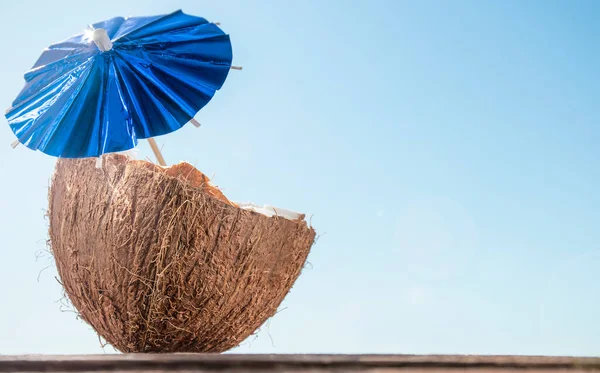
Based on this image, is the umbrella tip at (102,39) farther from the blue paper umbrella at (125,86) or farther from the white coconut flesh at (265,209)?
the white coconut flesh at (265,209)

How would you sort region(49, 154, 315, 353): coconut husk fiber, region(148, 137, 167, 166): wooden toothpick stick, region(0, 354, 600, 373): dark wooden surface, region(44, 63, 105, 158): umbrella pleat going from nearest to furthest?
region(0, 354, 600, 373): dark wooden surface, region(49, 154, 315, 353): coconut husk fiber, region(44, 63, 105, 158): umbrella pleat, region(148, 137, 167, 166): wooden toothpick stick

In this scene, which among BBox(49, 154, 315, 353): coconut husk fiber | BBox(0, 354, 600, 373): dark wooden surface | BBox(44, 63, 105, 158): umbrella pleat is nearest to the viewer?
BBox(0, 354, 600, 373): dark wooden surface

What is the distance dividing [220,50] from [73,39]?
2.76 feet

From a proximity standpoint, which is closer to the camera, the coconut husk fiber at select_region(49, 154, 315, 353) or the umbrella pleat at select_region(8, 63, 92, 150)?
the coconut husk fiber at select_region(49, 154, 315, 353)

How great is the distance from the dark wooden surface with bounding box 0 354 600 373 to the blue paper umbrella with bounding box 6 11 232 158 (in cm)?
154

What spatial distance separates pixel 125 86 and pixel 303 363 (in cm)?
201

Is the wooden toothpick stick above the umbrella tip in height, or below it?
below

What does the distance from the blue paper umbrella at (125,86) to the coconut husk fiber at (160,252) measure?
0.47ft

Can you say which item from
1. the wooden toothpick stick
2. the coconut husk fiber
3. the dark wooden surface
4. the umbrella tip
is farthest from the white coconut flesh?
the dark wooden surface

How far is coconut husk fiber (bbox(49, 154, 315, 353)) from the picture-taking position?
93.4 inches

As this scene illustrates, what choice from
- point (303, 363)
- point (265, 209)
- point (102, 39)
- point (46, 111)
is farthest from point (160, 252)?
point (303, 363)

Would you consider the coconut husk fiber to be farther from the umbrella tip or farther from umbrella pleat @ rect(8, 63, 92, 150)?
the umbrella tip

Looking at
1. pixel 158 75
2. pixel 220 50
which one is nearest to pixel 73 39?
pixel 158 75

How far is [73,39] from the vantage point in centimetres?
295
